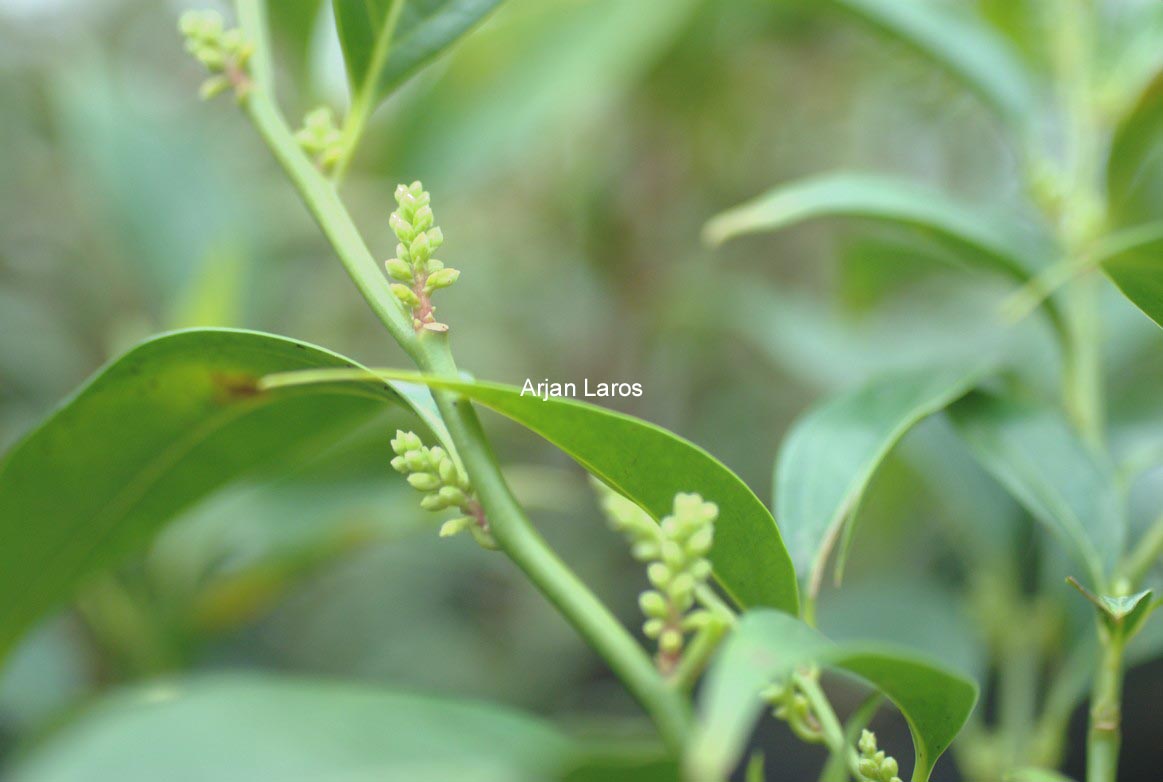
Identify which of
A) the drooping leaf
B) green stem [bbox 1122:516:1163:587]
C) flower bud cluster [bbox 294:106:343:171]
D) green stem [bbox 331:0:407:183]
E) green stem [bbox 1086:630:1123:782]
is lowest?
green stem [bbox 1086:630:1123:782]

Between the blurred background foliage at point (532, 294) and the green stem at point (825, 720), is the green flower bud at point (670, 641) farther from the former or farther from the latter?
the blurred background foliage at point (532, 294)

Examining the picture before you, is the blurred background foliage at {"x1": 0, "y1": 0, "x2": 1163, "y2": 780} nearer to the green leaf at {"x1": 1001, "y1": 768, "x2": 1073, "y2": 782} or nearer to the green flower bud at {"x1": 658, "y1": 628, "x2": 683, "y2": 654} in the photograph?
the green leaf at {"x1": 1001, "y1": 768, "x2": 1073, "y2": 782}

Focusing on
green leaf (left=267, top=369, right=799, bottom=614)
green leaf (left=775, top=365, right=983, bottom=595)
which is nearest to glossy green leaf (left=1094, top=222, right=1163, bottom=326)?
green leaf (left=775, top=365, right=983, bottom=595)

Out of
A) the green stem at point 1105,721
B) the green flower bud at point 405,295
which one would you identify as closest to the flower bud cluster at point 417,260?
the green flower bud at point 405,295

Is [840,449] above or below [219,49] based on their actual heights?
below

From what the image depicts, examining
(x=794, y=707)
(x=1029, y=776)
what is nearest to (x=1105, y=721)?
(x=1029, y=776)

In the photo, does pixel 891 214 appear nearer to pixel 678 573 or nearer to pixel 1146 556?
pixel 1146 556

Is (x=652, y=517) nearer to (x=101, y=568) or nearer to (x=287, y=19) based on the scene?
(x=101, y=568)
